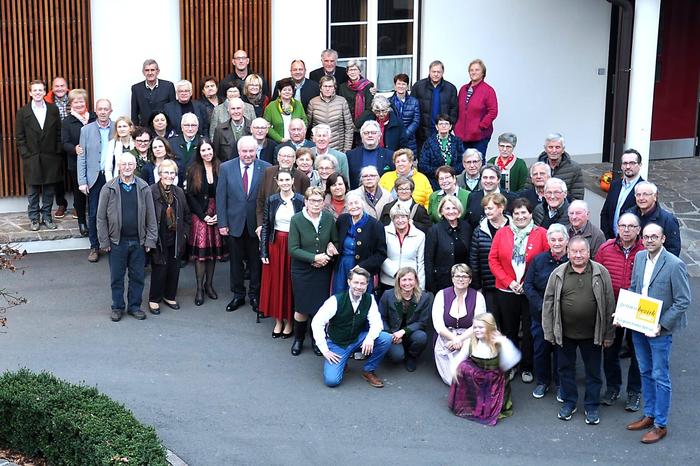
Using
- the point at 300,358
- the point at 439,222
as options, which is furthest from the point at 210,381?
the point at 439,222

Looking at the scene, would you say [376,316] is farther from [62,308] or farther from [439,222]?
[62,308]

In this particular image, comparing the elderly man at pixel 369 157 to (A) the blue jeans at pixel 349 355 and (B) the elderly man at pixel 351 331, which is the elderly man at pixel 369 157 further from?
(A) the blue jeans at pixel 349 355

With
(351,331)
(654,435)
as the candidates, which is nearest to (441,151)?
(351,331)

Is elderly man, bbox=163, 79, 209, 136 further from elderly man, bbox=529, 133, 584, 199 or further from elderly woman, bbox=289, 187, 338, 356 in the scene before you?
elderly man, bbox=529, 133, 584, 199

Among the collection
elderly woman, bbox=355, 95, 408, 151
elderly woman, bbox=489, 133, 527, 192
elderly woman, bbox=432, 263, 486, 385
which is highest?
elderly woman, bbox=355, 95, 408, 151

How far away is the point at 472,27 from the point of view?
17172 mm

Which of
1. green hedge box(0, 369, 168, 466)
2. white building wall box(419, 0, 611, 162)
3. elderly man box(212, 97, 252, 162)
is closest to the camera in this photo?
green hedge box(0, 369, 168, 466)

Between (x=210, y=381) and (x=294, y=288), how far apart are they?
55.2 inches

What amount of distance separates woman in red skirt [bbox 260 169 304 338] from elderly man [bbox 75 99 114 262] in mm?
2772

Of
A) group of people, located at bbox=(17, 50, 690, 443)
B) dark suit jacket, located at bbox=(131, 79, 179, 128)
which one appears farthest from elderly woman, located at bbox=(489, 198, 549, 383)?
dark suit jacket, located at bbox=(131, 79, 179, 128)

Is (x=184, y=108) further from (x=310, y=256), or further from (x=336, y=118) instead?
(x=310, y=256)

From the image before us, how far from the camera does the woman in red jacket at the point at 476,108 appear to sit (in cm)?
1570

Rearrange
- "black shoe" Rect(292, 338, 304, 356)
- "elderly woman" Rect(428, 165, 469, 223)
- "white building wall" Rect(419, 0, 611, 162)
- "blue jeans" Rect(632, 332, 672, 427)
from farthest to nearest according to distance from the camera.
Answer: "white building wall" Rect(419, 0, 611, 162) < "elderly woman" Rect(428, 165, 469, 223) < "black shoe" Rect(292, 338, 304, 356) < "blue jeans" Rect(632, 332, 672, 427)

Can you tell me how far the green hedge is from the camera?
353 inches
